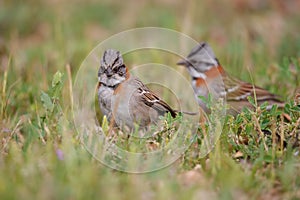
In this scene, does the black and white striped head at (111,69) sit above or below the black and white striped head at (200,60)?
below

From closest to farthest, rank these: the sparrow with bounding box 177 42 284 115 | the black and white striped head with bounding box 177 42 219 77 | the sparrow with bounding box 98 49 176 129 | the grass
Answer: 1. the grass
2. the sparrow with bounding box 98 49 176 129
3. the sparrow with bounding box 177 42 284 115
4. the black and white striped head with bounding box 177 42 219 77

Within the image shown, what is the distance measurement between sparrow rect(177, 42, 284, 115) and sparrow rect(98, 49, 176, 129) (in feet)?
3.72

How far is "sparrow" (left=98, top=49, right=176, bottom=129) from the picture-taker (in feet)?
17.5

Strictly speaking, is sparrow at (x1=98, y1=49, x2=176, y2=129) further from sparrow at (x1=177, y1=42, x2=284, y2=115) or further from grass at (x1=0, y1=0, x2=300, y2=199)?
sparrow at (x1=177, y1=42, x2=284, y2=115)

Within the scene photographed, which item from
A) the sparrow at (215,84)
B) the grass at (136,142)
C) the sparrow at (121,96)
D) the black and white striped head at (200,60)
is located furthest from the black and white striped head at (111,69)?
the black and white striped head at (200,60)

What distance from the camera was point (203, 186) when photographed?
4152 millimetres

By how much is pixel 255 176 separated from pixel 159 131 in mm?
1074

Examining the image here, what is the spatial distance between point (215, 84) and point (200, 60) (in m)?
0.38

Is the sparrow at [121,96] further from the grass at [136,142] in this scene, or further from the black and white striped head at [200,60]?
the black and white striped head at [200,60]

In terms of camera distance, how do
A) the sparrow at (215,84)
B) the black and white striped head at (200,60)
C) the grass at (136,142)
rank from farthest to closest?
the black and white striped head at (200,60), the sparrow at (215,84), the grass at (136,142)

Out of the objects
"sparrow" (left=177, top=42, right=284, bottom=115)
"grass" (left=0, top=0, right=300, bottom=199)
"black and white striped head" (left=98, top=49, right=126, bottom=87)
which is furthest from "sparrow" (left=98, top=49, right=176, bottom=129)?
"sparrow" (left=177, top=42, right=284, bottom=115)

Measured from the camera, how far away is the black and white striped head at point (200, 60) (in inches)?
277

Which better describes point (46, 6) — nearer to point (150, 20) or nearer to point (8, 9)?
point (8, 9)

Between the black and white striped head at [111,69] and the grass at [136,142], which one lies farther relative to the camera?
the black and white striped head at [111,69]
